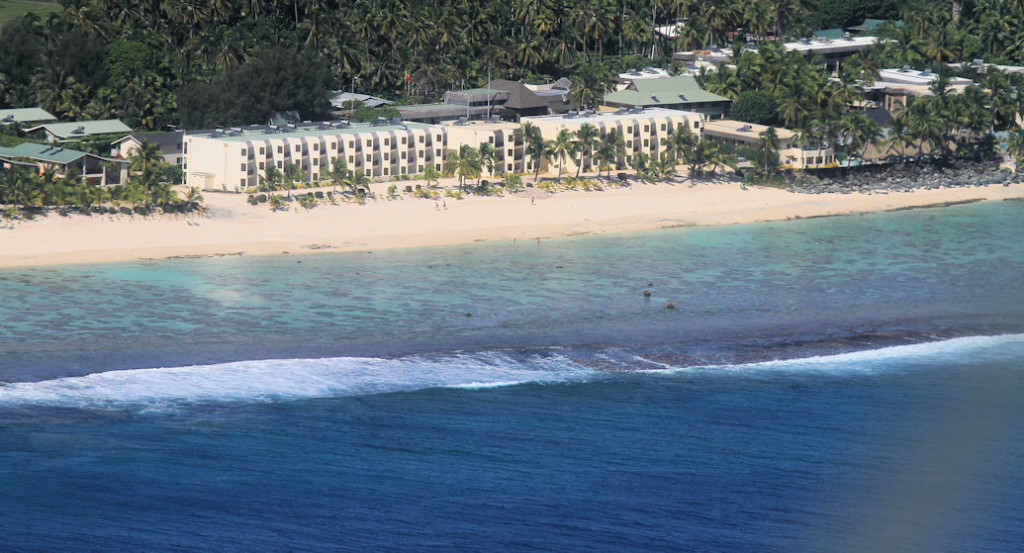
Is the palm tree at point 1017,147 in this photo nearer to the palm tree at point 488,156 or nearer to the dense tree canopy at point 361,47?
the dense tree canopy at point 361,47

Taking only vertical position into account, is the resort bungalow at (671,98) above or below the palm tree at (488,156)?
above

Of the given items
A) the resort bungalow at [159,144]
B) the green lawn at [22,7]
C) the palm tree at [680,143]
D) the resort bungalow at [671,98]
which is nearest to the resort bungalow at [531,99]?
the resort bungalow at [671,98]

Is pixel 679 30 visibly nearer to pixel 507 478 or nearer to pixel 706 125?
pixel 706 125

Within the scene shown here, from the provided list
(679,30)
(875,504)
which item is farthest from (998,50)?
(875,504)

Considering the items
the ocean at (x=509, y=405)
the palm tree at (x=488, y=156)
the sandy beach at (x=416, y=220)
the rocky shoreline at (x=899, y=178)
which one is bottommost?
the ocean at (x=509, y=405)

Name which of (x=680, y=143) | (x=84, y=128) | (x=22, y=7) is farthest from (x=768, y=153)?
(x=22, y=7)

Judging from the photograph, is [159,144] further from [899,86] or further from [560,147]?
[899,86]
